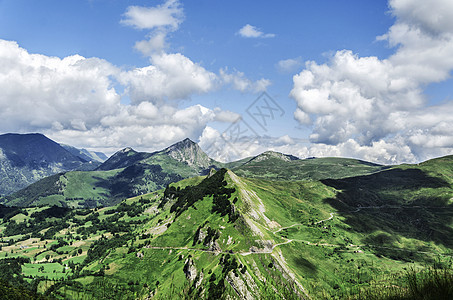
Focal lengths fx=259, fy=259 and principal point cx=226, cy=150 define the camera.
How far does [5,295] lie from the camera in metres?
137

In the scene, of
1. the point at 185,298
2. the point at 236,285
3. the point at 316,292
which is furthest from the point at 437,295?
the point at 236,285

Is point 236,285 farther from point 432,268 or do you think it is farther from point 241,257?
point 432,268

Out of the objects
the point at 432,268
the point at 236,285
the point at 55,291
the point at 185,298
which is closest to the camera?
the point at 432,268

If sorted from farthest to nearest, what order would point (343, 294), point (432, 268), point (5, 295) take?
point (5, 295)
point (343, 294)
point (432, 268)

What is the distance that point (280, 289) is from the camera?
13367 mm

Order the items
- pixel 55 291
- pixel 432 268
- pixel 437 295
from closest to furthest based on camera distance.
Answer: pixel 437 295
pixel 432 268
pixel 55 291

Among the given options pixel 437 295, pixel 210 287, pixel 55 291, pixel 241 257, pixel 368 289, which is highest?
pixel 437 295

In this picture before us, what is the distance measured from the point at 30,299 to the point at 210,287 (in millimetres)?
103062

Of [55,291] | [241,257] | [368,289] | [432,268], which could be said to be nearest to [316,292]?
[368,289]

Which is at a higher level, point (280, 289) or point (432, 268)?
point (432, 268)

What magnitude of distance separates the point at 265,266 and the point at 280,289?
20517 centimetres

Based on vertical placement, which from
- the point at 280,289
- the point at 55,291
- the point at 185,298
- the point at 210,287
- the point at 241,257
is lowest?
the point at 55,291

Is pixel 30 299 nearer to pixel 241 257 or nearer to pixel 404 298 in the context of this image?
pixel 241 257

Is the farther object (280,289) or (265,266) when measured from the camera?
(265,266)
